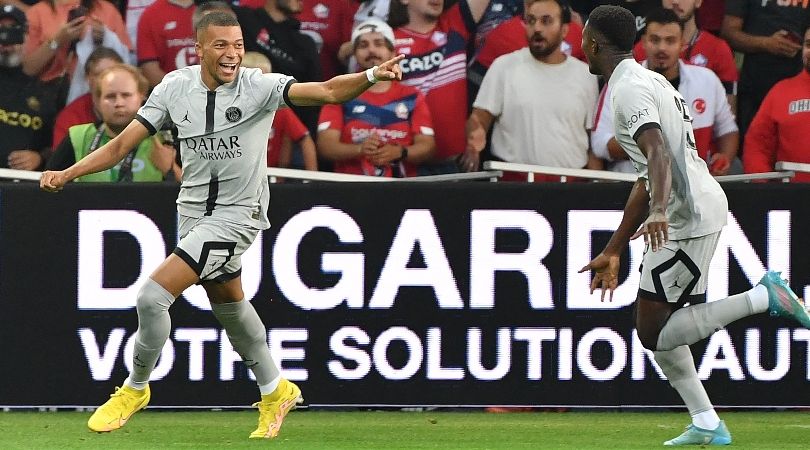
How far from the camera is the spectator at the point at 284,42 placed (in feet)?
36.7

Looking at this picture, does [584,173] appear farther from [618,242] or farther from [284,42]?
[618,242]

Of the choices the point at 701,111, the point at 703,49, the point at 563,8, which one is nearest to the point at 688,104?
the point at 701,111

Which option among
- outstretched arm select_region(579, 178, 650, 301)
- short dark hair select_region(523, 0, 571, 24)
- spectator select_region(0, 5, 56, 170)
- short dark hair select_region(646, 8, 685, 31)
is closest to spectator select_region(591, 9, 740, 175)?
short dark hair select_region(646, 8, 685, 31)

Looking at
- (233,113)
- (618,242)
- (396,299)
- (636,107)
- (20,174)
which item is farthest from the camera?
(20,174)

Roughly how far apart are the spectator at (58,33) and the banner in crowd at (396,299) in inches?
79.4

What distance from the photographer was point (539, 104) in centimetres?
1092

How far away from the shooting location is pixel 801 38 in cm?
1163

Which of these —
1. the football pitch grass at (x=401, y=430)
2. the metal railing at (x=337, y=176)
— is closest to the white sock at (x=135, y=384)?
the football pitch grass at (x=401, y=430)

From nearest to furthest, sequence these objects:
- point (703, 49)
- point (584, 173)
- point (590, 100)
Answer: point (584, 173)
point (590, 100)
point (703, 49)

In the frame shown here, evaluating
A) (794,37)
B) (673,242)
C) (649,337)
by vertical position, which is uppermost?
(794,37)

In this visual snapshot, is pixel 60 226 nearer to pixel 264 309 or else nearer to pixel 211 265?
pixel 264 309

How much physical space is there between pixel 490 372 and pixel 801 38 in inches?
162

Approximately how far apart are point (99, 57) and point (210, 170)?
11.4 feet

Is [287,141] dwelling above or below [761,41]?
below
